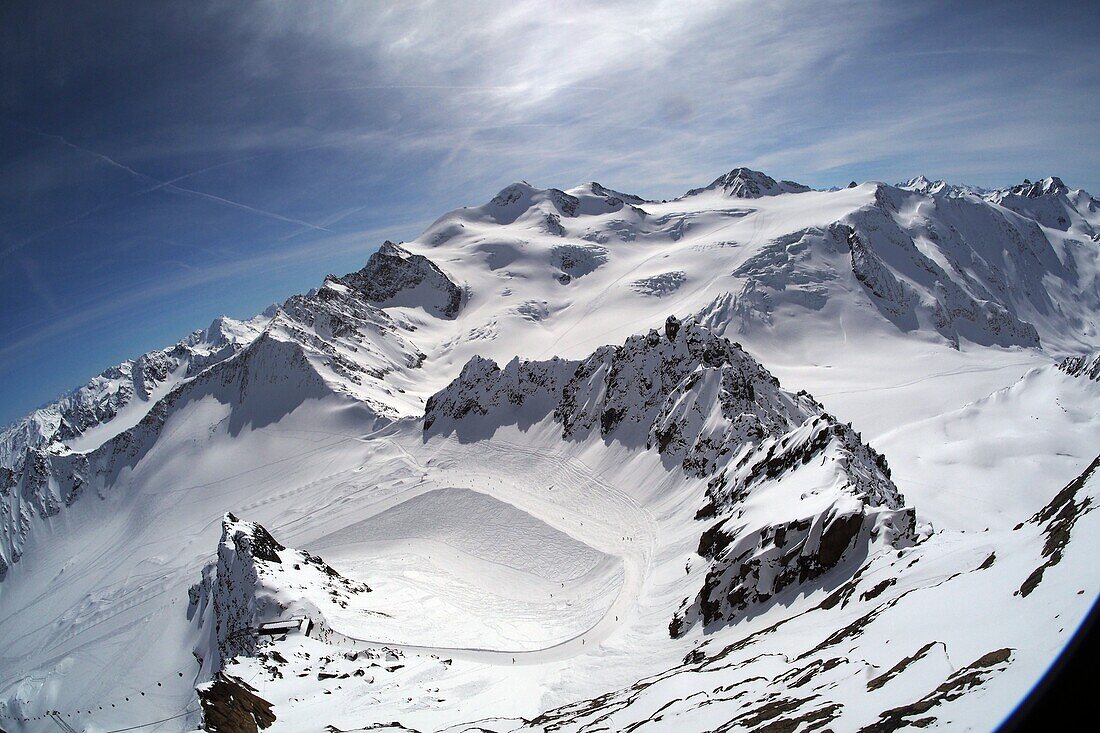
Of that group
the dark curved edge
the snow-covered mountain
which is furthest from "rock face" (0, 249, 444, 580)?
the dark curved edge

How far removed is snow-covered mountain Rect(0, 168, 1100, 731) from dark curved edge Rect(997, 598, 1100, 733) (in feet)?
5.51

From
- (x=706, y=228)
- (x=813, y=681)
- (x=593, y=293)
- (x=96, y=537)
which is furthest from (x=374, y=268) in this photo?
(x=813, y=681)

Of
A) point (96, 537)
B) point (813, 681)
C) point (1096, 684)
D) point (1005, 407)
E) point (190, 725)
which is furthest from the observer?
point (96, 537)

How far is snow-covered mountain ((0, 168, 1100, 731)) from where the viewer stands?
1814 cm

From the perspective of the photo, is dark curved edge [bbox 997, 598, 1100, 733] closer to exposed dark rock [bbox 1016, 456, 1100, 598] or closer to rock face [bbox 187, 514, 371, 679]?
exposed dark rock [bbox 1016, 456, 1100, 598]

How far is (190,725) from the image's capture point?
39094 mm

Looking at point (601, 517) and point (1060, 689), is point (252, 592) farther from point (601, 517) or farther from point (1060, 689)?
point (1060, 689)

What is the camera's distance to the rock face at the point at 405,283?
15950cm

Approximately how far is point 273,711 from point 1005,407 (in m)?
68.0

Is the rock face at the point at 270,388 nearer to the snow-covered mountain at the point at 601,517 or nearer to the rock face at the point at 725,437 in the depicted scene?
the snow-covered mountain at the point at 601,517

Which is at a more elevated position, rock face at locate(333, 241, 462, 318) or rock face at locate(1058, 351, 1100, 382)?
rock face at locate(333, 241, 462, 318)

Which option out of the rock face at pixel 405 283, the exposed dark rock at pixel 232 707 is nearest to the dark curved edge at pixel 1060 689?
the exposed dark rock at pixel 232 707

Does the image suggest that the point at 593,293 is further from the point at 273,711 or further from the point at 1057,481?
the point at 273,711

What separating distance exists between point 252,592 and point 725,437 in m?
43.5
